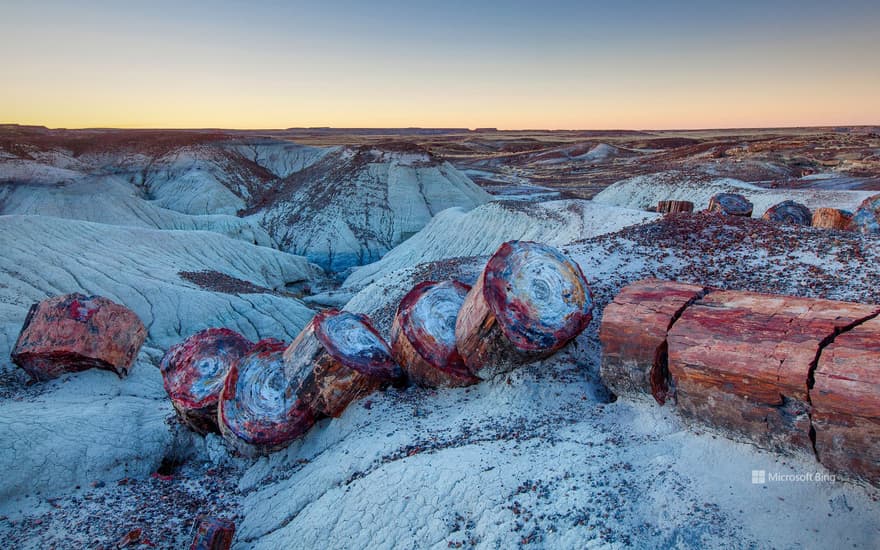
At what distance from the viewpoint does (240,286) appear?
76.8 ft

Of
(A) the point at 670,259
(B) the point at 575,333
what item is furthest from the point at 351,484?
(A) the point at 670,259

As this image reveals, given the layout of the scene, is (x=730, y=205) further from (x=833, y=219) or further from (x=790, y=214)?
(x=833, y=219)

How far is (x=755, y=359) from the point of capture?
4504mm

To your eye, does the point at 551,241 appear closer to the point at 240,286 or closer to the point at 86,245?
the point at 240,286

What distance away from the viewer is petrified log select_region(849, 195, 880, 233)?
12430 millimetres

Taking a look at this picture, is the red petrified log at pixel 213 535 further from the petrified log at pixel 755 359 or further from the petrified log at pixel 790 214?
the petrified log at pixel 790 214

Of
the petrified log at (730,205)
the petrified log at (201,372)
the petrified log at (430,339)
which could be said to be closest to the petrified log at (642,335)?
the petrified log at (430,339)

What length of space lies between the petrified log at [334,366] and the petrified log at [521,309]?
4.69 ft

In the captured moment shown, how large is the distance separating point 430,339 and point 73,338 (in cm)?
754

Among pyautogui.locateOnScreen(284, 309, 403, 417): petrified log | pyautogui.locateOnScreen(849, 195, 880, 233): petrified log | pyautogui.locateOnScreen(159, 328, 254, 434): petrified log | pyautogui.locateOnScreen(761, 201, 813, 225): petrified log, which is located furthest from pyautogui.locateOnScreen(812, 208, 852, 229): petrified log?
pyautogui.locateOnScreen(159, 328, 254, 434): petrified log

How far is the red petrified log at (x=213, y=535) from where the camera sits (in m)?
5.55

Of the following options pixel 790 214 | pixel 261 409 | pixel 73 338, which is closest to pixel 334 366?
pixel 261 409

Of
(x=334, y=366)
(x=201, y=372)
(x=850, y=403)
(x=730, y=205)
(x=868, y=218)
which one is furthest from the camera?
(x=730, y=205)

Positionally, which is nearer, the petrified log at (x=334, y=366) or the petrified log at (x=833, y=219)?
the petrified log at (x=334, y=366)
